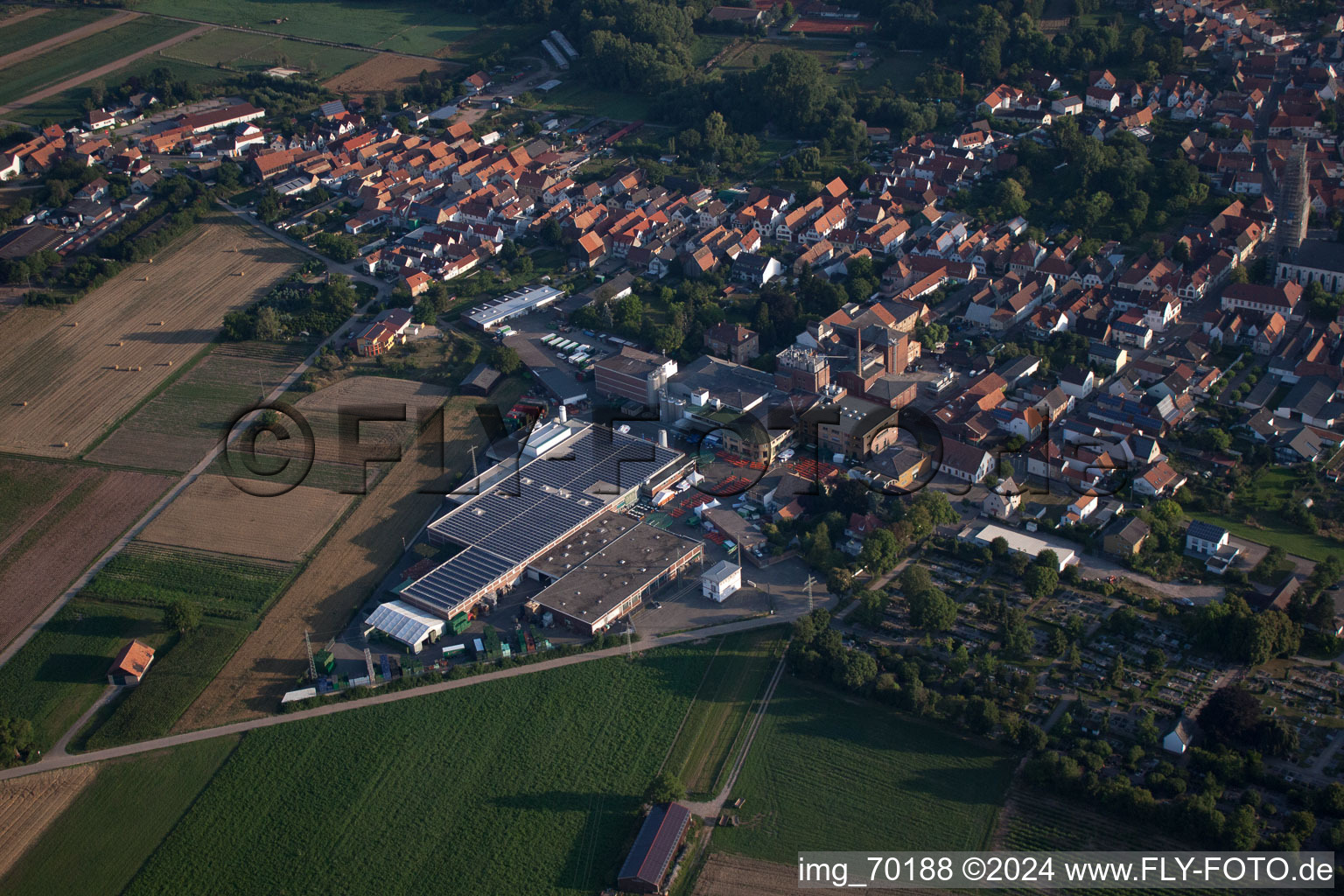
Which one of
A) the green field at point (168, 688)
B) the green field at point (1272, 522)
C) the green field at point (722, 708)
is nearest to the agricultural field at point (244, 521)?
the green field at point (168, 688)

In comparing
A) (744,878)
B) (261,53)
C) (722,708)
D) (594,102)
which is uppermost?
Result: (261,53)

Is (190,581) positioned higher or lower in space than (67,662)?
higher

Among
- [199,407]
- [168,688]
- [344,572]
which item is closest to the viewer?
[168,688]

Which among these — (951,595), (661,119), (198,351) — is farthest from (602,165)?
(951,595)

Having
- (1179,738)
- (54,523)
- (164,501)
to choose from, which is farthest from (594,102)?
(1179,738)

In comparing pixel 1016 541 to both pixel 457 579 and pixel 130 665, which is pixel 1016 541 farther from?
pixel 130 665

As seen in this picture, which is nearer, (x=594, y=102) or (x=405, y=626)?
(x=405, y=626)

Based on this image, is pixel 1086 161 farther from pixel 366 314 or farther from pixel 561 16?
pixel 561 16

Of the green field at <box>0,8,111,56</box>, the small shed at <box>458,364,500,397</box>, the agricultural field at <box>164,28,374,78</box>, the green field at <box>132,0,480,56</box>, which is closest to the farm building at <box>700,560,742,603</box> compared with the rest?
the small shed at <box>458,364,500,397</box>
